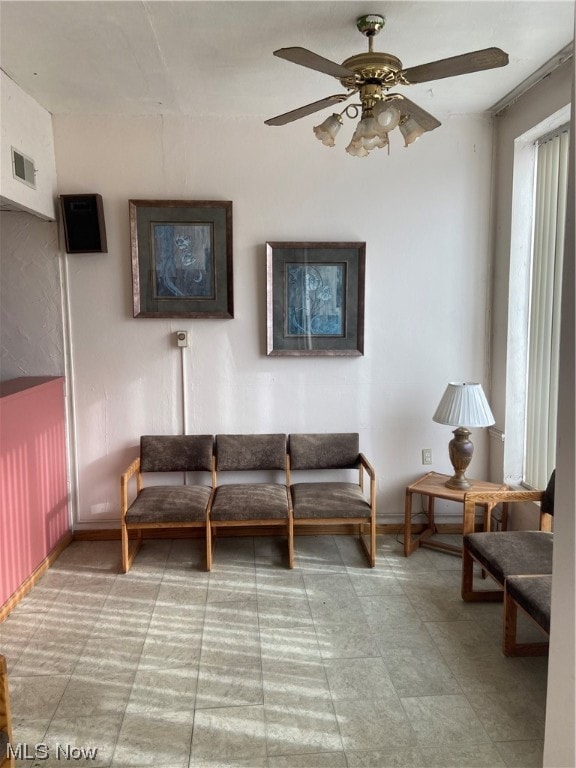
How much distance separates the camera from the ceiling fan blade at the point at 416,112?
2172mm

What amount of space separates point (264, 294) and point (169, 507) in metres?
1.52

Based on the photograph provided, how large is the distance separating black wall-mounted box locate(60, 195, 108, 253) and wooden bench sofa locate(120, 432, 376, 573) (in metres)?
1.32

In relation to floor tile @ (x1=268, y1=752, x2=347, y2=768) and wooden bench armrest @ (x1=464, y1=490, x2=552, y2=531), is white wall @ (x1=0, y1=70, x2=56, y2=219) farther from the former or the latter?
wooden bench armrest @ (x1=464, y1=490, x2=552, y2=531)

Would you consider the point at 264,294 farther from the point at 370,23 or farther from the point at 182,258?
the point at 370,23

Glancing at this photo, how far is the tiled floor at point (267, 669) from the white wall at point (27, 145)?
224 cm

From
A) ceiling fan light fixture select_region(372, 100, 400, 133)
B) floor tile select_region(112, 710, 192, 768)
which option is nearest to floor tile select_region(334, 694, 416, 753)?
floor tile select_region(112, 710, 192, 768)

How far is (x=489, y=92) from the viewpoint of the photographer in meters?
3.20

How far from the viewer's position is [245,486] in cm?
353

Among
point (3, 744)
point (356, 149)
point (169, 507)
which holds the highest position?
point (356, 149)

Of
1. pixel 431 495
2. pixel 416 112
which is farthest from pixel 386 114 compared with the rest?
pixel 431 495

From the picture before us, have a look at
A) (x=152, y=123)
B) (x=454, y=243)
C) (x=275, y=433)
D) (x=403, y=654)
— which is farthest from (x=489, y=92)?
(x=403, y=654)

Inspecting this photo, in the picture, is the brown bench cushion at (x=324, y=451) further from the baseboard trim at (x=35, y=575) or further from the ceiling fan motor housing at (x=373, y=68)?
the ceiling fan motor housing at (x=373, y=68)

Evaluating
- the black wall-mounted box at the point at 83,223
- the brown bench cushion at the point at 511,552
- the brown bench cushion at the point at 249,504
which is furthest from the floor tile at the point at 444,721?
the black wall-mounted box at the point at 83,223

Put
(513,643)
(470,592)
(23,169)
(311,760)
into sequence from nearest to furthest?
(311,760), (513,643), (470,592), (23,169)
